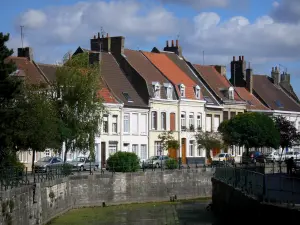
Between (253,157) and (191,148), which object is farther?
(253,157)

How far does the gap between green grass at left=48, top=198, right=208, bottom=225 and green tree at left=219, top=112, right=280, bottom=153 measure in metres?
23.9

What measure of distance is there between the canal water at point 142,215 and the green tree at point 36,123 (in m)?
4.67

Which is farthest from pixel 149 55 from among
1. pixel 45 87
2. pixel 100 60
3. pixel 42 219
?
pixel 42 219

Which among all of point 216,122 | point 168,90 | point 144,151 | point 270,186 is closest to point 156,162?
point 144,151

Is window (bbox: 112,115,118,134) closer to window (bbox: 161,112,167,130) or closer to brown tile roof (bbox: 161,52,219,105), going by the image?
window (bbox: 161,112,167,130)

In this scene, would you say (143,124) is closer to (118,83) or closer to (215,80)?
(118,83)

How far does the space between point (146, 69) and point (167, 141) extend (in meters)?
8.07

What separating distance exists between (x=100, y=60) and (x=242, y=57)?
2719 centimetres

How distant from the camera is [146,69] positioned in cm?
8219

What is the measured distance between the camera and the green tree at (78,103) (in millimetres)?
58000

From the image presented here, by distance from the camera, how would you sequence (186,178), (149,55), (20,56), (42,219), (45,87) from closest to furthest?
(42,219) < (45,87) < (186,178) < (20,56) < (149,55)

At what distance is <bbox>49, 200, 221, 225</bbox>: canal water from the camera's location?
46.4 metres

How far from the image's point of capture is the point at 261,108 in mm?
96250

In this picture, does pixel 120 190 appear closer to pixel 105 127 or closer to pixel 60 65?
pixel 60 65
